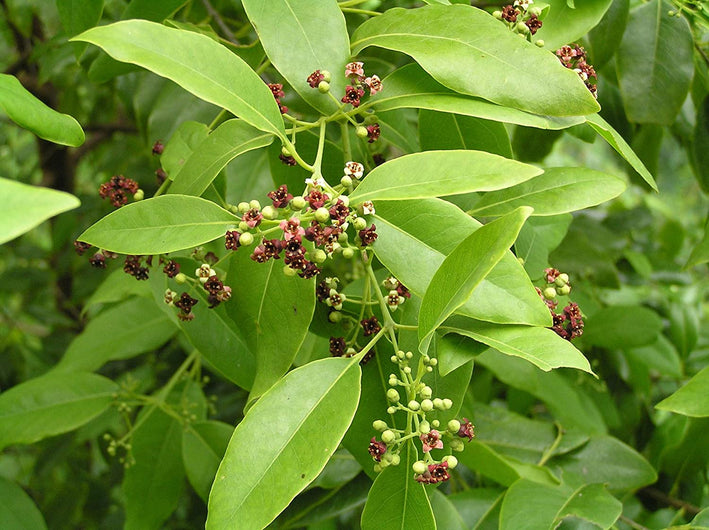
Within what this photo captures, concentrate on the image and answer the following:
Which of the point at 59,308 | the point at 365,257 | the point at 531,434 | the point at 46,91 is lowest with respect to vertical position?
the point at 59,308

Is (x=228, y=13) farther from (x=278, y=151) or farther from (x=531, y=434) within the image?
(x=531, y=434)

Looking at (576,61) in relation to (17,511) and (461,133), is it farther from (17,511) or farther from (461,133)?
(17,511)

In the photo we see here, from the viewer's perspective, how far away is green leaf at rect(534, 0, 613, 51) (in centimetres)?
102

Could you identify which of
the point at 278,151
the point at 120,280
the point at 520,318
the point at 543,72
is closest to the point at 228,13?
the point at 120,280

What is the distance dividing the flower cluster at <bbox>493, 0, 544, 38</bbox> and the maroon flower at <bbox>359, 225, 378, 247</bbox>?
1.16 feet

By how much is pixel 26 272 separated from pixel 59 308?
0.80ft

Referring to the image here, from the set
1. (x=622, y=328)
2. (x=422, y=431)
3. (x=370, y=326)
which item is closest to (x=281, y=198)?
(x=370, y=326)

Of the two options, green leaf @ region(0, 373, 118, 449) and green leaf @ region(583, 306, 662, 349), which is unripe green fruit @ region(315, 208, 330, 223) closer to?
green leaf @ region(0, 373, 118, 449)

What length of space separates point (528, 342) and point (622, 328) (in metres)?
1.06

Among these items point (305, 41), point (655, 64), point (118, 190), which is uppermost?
point (305, 41)

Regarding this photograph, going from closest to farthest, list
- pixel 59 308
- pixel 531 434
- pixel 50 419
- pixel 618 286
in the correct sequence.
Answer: pixel 50 419, pixel 531 434, pixel 618 286, pixel 59 308

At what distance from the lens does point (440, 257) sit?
0.82m

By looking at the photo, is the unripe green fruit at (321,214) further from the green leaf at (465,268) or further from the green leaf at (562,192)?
the green leaf at (562,192)

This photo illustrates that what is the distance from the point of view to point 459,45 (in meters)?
0.86
